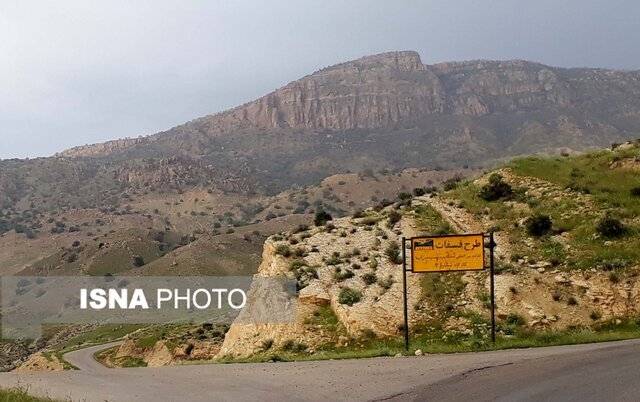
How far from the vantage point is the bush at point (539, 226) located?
26.1 meters

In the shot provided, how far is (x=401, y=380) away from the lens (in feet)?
40.8

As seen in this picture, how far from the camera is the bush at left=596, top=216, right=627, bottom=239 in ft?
78.5

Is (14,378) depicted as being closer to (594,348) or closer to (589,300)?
(594,348)

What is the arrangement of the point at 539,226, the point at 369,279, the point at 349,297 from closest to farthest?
the point at 349,297 → the point at 369,279 → the point at 539,226

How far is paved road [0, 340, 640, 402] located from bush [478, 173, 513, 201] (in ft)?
54.3

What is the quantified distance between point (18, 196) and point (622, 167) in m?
161

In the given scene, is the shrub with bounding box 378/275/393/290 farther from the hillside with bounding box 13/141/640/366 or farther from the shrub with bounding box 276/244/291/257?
the shrub with bounding box 276/244/291/257

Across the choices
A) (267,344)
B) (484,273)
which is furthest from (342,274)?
(484,273)

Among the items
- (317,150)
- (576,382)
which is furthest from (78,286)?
(317,150)

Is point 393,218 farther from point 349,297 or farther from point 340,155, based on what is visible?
point 340,155

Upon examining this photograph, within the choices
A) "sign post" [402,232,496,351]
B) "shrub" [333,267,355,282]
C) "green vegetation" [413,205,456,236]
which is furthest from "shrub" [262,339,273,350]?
"green vegetation" [413,205,456,236]

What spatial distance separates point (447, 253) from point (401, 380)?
6.15 meters

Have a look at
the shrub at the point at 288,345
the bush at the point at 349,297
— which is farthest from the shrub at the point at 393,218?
the shrub at the point at 288,345

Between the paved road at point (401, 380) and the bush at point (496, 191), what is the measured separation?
16.5 metres
